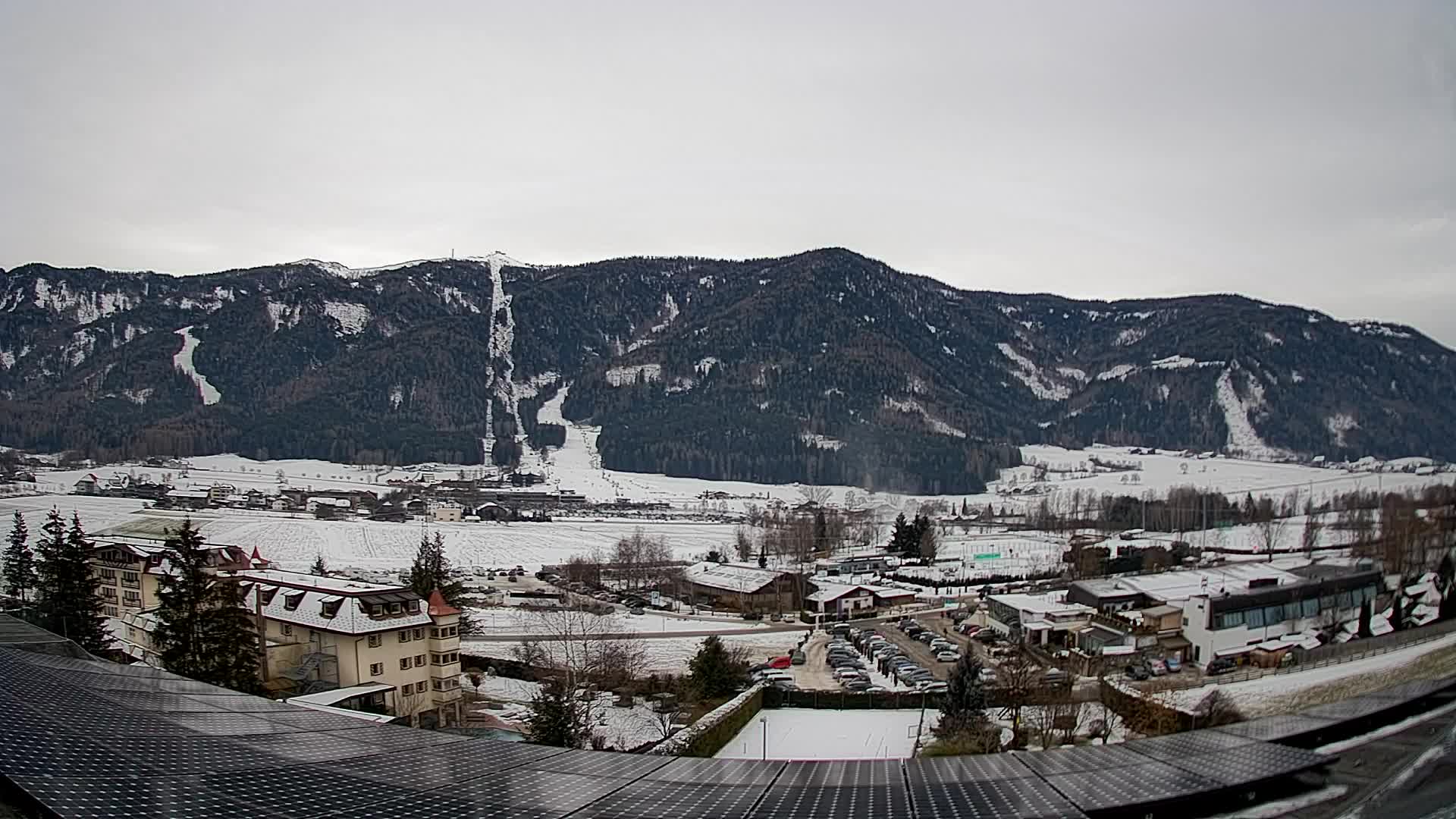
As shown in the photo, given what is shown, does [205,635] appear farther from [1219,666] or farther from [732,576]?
[732,576]

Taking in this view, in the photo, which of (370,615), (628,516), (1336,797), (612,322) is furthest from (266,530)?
(612,322)

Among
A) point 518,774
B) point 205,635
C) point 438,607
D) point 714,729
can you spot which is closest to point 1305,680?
point 518,774

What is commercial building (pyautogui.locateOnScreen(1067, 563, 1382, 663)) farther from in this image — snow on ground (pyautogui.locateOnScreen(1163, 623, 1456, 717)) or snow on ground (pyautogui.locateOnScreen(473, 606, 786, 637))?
snow on ground (pyautogui.locateOnScreen(473, 606, 786, 637))

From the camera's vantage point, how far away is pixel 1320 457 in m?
20.7

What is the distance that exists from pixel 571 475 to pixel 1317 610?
57.0 meters

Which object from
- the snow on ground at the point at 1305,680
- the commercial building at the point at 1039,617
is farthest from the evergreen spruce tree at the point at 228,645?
the commercial building at the point at 1039,617

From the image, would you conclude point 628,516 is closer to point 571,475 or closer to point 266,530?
point 266,530

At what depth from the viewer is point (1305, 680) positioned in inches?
225

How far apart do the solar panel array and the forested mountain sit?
31513 millimetres

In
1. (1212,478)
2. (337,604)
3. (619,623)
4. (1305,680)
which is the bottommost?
(619,623)

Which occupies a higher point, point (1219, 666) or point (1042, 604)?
point (1219, 666)

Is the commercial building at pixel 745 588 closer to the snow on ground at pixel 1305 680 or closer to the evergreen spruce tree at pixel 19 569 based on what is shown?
the evergreen spruce tree at pixel 19 569

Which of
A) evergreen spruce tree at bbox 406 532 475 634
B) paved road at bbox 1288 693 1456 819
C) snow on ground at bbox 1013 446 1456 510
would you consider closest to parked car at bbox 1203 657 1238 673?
snow on ground at bbox 1013 446 1456 510

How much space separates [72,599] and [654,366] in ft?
270
